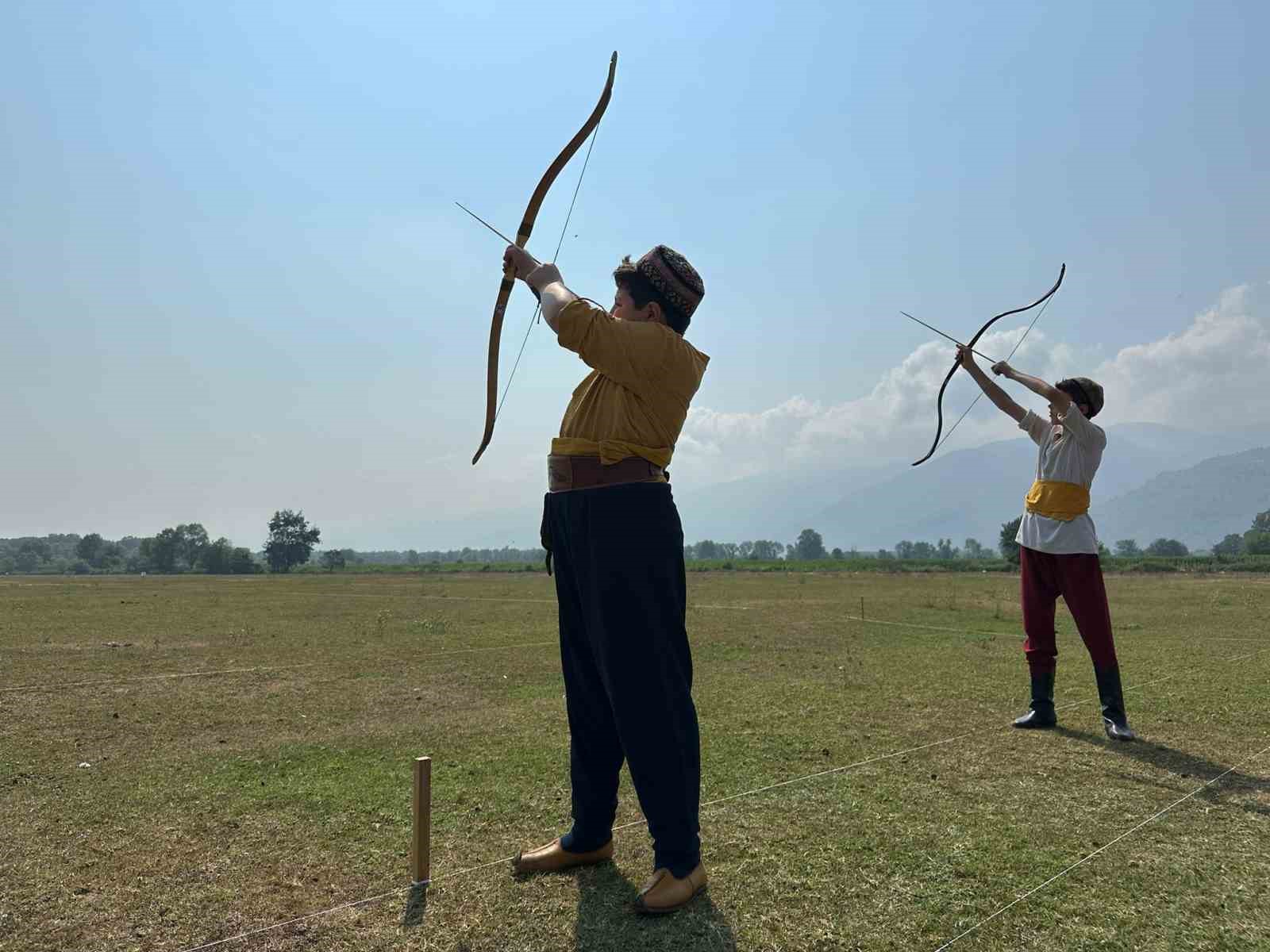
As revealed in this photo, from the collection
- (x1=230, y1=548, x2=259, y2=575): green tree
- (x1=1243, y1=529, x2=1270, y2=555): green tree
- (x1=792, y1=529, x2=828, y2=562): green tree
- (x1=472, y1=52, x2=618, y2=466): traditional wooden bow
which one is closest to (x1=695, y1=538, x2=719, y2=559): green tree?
(x1=792, y1=529, x2=828, y2=562): green tree

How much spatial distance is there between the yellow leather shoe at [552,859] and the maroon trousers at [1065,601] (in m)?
3.45

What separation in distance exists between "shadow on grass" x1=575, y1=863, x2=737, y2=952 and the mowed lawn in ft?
0.04

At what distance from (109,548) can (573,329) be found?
5489 inches

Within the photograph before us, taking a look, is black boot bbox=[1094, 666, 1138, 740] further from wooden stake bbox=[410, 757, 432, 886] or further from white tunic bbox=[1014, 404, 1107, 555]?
wooden stake bbox=[410, 757, 432, 886]

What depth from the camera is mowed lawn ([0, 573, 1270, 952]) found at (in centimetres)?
254

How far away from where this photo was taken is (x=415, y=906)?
8.78 ft

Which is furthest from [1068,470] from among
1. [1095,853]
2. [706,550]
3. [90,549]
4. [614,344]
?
[706,550]

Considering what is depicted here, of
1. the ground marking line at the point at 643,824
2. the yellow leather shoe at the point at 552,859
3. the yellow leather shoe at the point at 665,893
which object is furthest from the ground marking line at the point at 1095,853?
the yellow leather shoe at the point at 552,859

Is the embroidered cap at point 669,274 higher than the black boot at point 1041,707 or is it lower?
higher

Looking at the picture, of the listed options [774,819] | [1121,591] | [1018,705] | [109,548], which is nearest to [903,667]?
[1018,705]

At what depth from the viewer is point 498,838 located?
10.9 feet

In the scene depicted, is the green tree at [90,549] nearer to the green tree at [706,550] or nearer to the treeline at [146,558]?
the treeline at [146,558]

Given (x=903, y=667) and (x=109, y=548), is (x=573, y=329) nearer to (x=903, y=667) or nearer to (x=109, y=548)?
(x=903, y=667)

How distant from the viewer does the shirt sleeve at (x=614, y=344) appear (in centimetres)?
274
